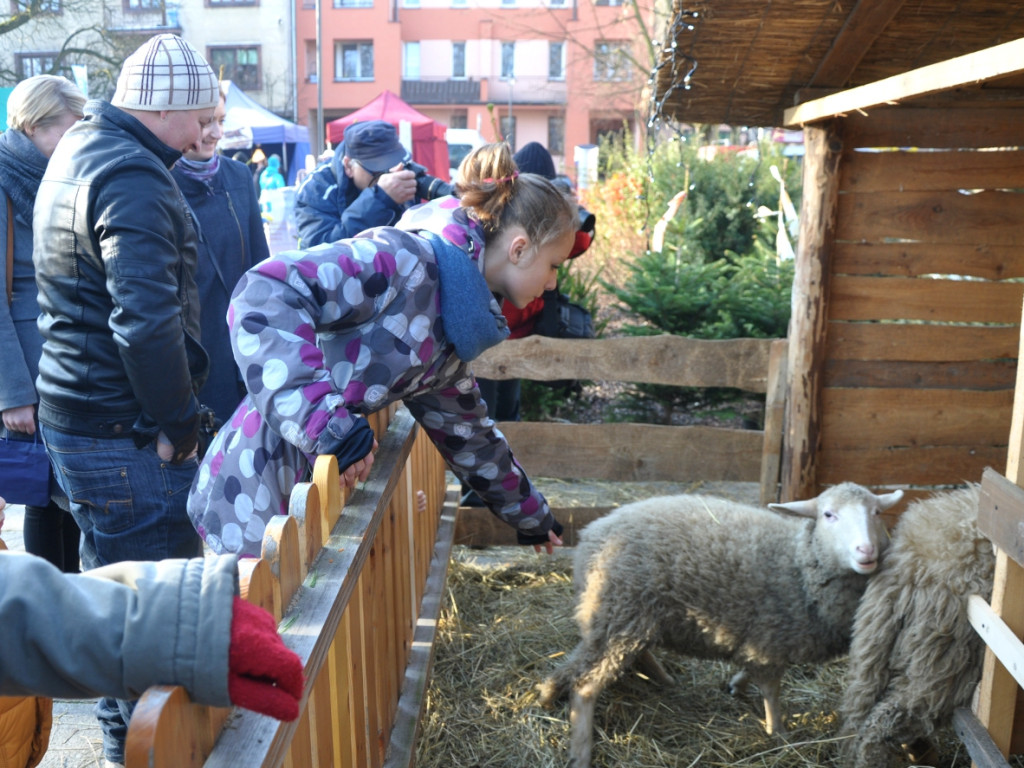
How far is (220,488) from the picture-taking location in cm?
228

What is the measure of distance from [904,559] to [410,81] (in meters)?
50.7

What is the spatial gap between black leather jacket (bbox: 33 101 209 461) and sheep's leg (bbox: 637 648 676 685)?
2.00m

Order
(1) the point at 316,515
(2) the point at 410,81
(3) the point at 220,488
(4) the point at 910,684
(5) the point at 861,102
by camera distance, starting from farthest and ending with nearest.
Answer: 1. (2) the point at 410,81
2. (5) the point at 861,102
3. (4) the point at 910,684
4. (3) the point at 220,488
5. (1) the point at 316,515

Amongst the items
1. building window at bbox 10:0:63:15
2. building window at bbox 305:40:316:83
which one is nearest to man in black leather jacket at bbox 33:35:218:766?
building window at bbox 10:0:63:15

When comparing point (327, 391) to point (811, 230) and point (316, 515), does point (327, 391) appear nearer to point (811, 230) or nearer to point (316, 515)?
point (316, 515)

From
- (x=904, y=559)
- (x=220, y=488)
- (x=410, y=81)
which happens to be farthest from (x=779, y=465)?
(x=410, y=81)

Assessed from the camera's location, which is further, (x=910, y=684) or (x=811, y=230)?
(x=811, y=230)

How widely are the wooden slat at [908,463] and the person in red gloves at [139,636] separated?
372 cm

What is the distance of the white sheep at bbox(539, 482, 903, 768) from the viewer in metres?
3.24

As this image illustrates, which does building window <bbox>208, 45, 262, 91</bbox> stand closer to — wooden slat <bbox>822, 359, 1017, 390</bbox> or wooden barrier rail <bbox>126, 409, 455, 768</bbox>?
wooden slat <bbox>822, 359, 1017, 390</bbox>

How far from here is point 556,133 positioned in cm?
5116

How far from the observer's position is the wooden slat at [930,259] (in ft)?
14.0

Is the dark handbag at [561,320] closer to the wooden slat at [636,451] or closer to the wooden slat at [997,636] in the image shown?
the wooden slat at [636,451]

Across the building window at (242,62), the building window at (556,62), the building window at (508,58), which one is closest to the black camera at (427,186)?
the building window at (242,62)
